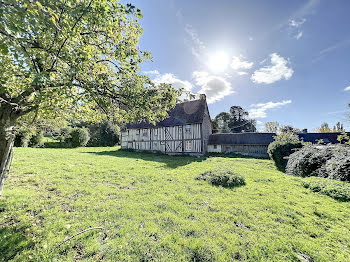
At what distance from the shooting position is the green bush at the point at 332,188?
4.71 metres

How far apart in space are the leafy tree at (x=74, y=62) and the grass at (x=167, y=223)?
178 cm

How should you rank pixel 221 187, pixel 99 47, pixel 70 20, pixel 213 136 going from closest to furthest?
pixel 70 20
pixel 99 47
pixel 221 187
pixel 213 136

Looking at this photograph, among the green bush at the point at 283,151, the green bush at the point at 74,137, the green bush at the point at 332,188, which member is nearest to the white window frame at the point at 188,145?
the green bush at the point at 283,151

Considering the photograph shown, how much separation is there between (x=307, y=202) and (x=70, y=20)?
760cm

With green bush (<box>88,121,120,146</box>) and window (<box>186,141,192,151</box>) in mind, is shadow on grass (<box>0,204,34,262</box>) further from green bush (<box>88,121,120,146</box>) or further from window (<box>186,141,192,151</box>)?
green bush (<box>88,121,120,146</box>)

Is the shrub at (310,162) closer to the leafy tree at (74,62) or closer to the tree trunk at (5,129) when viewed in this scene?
the leafy tree at (74,62)

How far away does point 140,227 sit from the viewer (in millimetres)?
3113

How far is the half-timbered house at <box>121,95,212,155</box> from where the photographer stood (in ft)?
53.3

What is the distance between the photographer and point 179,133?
674 inches

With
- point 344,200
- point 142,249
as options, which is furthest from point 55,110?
point 344,200

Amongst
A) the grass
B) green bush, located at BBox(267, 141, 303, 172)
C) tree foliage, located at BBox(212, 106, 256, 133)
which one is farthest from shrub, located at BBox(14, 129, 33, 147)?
tree foliage, located at BBox(212, 106, 256, 133)

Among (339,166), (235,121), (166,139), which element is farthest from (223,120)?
(339,166)

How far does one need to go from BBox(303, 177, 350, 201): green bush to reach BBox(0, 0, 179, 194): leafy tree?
640 centimetres

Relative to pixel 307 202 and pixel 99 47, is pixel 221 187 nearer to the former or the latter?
pixel 307 202
